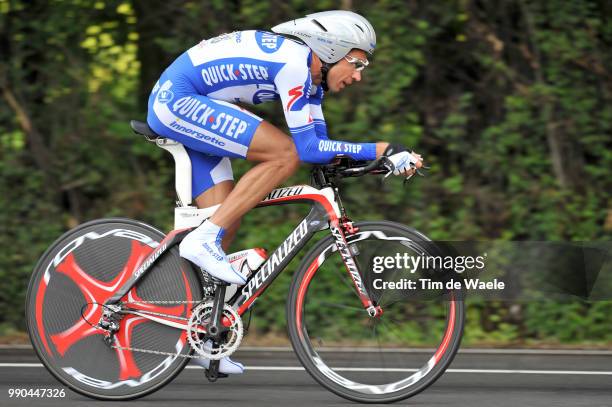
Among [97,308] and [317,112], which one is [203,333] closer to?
[97,308]

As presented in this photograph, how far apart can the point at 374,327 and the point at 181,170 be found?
126 cm

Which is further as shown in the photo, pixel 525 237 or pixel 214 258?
pixel 525 237

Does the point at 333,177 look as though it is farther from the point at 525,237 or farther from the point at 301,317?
the point at 525,237

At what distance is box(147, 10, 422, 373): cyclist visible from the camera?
5.40m

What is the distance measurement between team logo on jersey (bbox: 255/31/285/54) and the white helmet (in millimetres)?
59

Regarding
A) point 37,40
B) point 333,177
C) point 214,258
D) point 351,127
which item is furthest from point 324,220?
point 37,40

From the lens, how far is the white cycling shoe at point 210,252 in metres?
5.49

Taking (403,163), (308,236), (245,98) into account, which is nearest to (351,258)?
(308,236)

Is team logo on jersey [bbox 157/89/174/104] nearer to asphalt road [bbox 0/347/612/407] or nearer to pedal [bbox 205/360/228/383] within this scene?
pedal [bbox 205/360/228/383]

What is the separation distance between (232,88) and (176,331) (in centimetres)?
126

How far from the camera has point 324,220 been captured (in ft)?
18.2

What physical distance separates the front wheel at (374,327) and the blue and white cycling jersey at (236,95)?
471 mm

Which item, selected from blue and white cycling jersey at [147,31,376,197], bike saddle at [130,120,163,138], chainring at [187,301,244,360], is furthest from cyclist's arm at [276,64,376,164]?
chainring at [187,301,244,360]

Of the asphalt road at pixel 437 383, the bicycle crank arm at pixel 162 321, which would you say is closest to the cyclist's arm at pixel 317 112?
the bicycle crank arm at pixel 162 321
